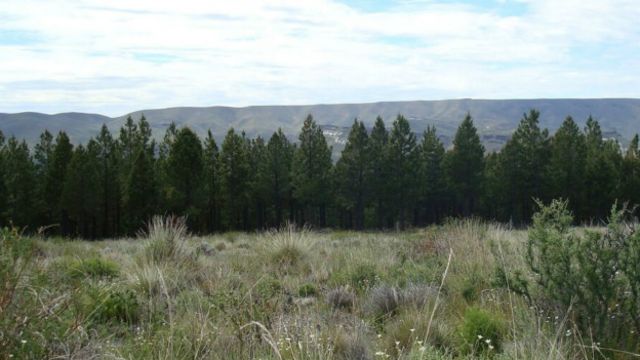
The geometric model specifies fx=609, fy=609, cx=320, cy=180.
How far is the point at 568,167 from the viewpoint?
5309 centimetres

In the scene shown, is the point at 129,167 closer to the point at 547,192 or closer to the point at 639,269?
the point at 547,192

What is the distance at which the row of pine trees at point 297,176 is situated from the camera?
4859 centimetres

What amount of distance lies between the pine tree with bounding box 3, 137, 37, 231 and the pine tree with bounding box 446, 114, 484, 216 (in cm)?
3659

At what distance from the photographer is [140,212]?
4925 centimetres

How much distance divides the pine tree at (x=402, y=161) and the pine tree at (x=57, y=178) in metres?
27.8

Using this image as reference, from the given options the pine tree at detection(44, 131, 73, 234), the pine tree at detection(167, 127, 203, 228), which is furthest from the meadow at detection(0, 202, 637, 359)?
the pine tree at detection(44, 131, 73, 234)

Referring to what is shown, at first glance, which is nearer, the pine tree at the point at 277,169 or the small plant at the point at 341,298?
the small plant at the point at 341,298

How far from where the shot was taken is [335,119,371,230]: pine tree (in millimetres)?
55719

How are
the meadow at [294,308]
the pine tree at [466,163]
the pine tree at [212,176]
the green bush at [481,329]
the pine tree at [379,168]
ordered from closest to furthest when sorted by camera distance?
the meadow at [294,308]
the green bush at [481,329]
the pine tree at [212,176]
the pine tree at [379,168]
the pine tree at [466,163]

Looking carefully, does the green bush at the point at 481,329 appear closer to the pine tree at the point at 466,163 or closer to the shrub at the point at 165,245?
the shrub at the point at 165,245

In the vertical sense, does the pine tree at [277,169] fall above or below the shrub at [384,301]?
below

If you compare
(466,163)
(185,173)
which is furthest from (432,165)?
(185,173)

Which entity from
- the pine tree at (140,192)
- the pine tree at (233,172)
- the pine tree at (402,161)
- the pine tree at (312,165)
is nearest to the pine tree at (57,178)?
the pine tree at (140,192)

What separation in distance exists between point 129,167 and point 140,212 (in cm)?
718
